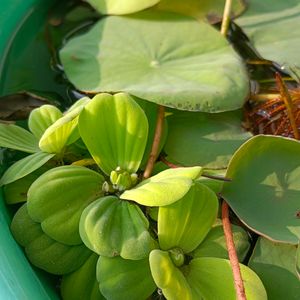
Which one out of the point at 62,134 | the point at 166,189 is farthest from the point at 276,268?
the point at 62,134

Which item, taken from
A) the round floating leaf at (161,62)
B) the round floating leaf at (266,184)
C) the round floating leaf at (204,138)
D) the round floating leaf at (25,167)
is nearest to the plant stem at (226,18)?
the round floating leaf at (161,62)

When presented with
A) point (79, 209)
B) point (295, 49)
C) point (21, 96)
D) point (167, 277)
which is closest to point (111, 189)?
point (79, 209)

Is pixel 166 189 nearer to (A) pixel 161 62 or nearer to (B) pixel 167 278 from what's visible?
(B) pixel 167 278

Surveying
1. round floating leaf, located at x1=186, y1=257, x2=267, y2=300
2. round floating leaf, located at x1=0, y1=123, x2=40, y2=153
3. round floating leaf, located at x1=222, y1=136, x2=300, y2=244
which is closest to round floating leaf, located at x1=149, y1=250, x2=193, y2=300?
round floating leaf, located at x1=186, y1=257, x2=267, y2=300

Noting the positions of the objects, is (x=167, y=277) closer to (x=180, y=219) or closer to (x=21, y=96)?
(x=180, y=219)

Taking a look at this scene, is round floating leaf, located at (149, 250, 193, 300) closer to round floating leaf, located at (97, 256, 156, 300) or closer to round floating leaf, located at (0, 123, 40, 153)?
round floating leaf, located at (97, 256, 156, 300)

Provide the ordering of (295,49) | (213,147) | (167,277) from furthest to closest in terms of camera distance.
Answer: (295,49), (213,147), (167,277)

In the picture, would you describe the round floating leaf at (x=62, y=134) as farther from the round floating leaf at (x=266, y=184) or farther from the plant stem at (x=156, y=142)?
the round floating leaf at (x=266, y=184)
